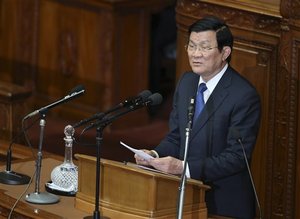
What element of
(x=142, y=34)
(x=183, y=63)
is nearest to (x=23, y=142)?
(x=183, y=63)

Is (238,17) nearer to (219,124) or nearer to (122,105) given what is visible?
(219,124)

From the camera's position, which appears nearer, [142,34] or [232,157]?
[232,157]

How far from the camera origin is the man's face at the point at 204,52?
18.2ft

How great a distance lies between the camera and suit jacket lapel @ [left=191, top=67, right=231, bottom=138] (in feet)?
18.6

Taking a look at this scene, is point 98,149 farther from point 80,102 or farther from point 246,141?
point 80,102

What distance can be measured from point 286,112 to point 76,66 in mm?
3410

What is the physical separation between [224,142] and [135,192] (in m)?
0.71

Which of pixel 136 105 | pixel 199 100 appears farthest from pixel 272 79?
pixel 136 105

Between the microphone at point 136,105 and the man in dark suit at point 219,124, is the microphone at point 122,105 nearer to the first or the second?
the microphone at point 136,105

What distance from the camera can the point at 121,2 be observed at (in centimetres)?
918

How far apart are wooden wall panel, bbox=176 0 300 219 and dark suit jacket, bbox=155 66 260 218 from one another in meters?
0.81

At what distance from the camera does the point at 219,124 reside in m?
5.64

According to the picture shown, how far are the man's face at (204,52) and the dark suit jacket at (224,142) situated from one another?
133 mm

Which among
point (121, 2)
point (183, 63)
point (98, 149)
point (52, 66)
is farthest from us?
point (52, 66)
